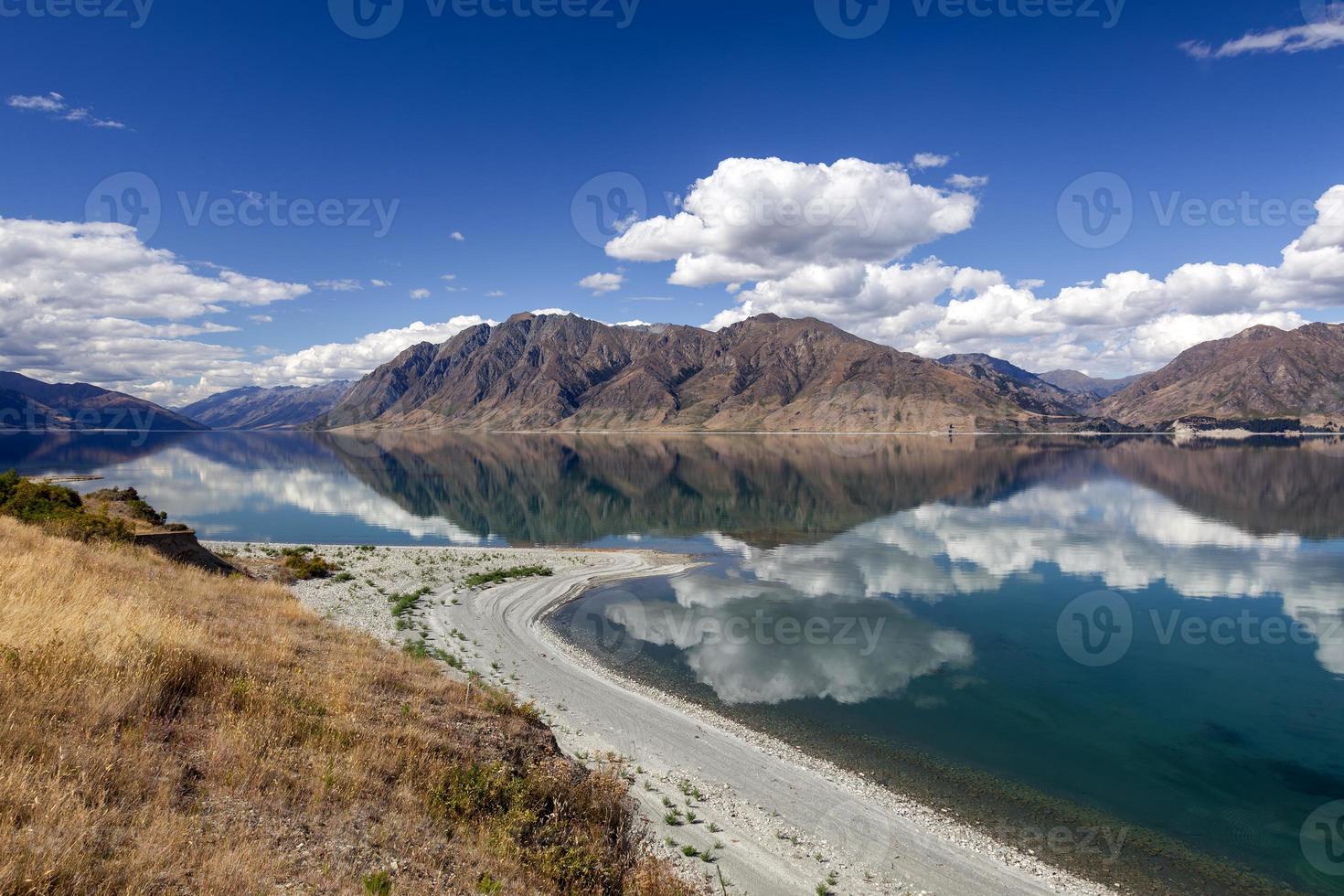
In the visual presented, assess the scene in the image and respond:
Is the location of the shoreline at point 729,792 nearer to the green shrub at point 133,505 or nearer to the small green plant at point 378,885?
the small green plant at point 378,885

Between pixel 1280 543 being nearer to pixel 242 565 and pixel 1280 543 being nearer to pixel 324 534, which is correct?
pixel 242 565

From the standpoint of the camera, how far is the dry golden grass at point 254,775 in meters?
7.52

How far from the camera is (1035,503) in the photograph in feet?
347

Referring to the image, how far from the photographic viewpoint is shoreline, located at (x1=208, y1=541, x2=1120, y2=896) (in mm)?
17172

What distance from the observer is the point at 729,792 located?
20938 mm

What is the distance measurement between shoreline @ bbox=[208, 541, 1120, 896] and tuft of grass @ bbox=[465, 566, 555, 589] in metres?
10.1

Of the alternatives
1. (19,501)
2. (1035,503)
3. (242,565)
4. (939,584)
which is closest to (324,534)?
(242,565)

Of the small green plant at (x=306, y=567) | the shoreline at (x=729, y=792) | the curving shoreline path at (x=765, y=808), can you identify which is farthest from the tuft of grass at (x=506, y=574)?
the curving shoreline path at (x=765, y=808)

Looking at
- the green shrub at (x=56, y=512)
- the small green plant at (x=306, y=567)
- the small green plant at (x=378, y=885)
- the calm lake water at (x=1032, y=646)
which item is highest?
the green shrub at (x=56, y=512)

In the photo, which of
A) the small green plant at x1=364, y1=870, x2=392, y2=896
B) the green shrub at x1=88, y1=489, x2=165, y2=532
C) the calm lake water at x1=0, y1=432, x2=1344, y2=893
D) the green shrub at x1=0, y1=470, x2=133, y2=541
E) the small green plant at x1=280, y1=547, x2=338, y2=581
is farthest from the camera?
the small green plant at x1=280, y1=547, x2=338, y2=581

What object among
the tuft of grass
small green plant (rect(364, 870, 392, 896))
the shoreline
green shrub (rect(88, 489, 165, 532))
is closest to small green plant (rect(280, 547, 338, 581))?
green shrub (rect(88, 489, 165, 532))

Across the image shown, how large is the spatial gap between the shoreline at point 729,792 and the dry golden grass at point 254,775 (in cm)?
364

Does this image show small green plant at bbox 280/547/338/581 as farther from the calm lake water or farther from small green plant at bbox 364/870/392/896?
small green plant at bbox 364/870/392/896

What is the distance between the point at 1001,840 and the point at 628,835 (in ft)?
44.1
